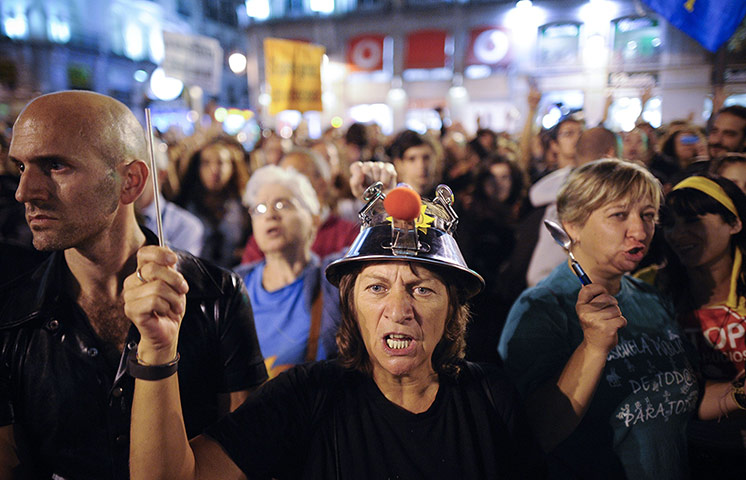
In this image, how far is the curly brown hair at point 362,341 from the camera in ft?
5.74

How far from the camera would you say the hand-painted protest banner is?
721 centimetres

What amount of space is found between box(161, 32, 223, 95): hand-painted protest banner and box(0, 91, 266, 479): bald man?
584 cm

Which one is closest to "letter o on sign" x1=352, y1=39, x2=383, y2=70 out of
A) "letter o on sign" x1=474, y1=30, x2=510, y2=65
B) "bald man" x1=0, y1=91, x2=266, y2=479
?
"letter o on sign" x1=474, y1=30, x2=510, y2=65

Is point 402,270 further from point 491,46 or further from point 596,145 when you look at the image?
point 491,46

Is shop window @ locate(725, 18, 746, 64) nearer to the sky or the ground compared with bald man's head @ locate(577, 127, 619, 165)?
nearer to the sky

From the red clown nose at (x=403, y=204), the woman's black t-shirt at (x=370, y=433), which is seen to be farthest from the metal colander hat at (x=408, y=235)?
the woman's black t-shirt at (x=370, y=433)

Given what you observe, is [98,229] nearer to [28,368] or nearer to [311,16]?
[28,368]

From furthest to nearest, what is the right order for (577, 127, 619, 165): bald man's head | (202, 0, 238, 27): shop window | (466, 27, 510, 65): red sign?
(202, 0, 238, 27): shop window → (466, 27, 510, 65): red sign → (577, 127, 619, 165): bald man's head

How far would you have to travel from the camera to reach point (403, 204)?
1.45 meters

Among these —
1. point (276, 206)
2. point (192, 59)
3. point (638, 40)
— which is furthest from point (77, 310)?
point (638, 40)

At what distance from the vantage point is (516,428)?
1.65 m

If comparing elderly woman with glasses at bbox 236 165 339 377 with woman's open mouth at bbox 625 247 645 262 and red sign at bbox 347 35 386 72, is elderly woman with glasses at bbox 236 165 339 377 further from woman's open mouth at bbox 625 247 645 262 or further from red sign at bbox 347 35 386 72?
red sign at bbox 347 35 386 72

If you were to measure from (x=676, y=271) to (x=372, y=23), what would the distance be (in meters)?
25.1

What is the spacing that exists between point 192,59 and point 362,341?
6931mm
